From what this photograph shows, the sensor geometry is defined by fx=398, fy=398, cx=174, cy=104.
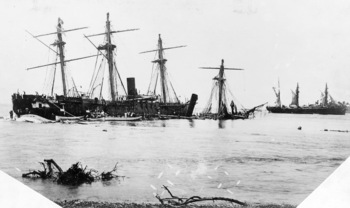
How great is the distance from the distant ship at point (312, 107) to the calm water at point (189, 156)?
0.19 feet

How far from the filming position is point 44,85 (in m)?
3.25

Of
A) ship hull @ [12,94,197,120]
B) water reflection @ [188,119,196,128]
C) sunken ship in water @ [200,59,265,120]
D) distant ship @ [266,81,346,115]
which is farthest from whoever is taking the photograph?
water reflection @ [188,119,196,128]

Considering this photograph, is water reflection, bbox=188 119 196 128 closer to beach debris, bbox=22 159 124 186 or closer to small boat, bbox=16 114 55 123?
beach debris, bbox=22 159 124 186

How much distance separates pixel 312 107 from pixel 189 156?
1025mm

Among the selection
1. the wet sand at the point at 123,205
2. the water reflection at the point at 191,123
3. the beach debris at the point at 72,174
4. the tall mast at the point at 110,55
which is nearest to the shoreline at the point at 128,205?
the wet sand at the point at 123,205

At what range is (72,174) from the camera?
9.76ft

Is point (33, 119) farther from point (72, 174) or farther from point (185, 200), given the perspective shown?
point (185, 200)

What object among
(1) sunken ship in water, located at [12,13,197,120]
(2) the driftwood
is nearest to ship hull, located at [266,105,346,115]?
(1) sunken ship in water, located at [12,13,197,120]

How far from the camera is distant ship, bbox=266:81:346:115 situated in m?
2.91

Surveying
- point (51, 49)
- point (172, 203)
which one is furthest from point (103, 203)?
point (51, 49)

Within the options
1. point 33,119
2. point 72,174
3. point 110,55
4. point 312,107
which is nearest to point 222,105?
point 312,107

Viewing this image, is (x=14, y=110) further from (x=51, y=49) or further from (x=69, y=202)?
(x=69, y=202)

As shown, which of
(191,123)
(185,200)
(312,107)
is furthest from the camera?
(191,123)

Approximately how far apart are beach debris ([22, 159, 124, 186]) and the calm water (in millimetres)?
39
